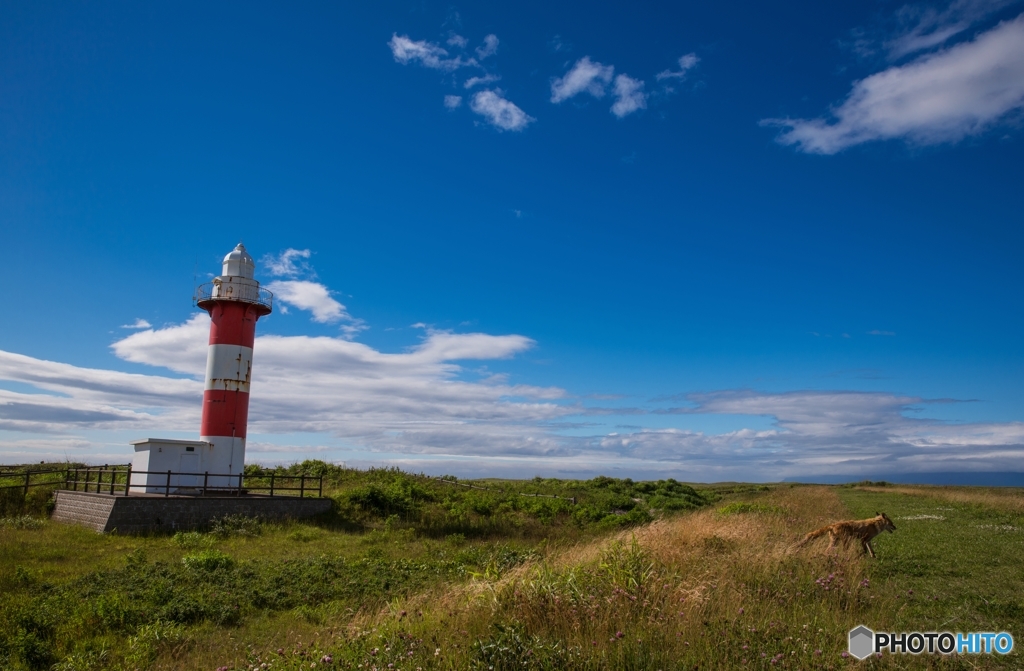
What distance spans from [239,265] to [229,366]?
5.13 metres

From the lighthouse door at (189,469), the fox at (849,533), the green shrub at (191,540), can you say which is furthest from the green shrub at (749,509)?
the lighthouse door at (189,469)

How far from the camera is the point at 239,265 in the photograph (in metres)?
30.6

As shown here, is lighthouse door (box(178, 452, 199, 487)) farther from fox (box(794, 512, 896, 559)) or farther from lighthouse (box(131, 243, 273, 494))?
fox (box(794, 512, 896, 559))

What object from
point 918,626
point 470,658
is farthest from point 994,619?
point 470,658

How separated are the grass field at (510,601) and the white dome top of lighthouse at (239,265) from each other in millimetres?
13549

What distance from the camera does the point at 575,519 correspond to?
1150 inches

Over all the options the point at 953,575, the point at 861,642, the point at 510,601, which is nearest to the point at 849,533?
the point at 953,575

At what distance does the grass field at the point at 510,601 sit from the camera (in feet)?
22.8

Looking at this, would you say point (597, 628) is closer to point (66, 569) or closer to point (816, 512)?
point (66, 569)

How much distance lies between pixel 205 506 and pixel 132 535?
2633mm

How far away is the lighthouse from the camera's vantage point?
26.6 meters
